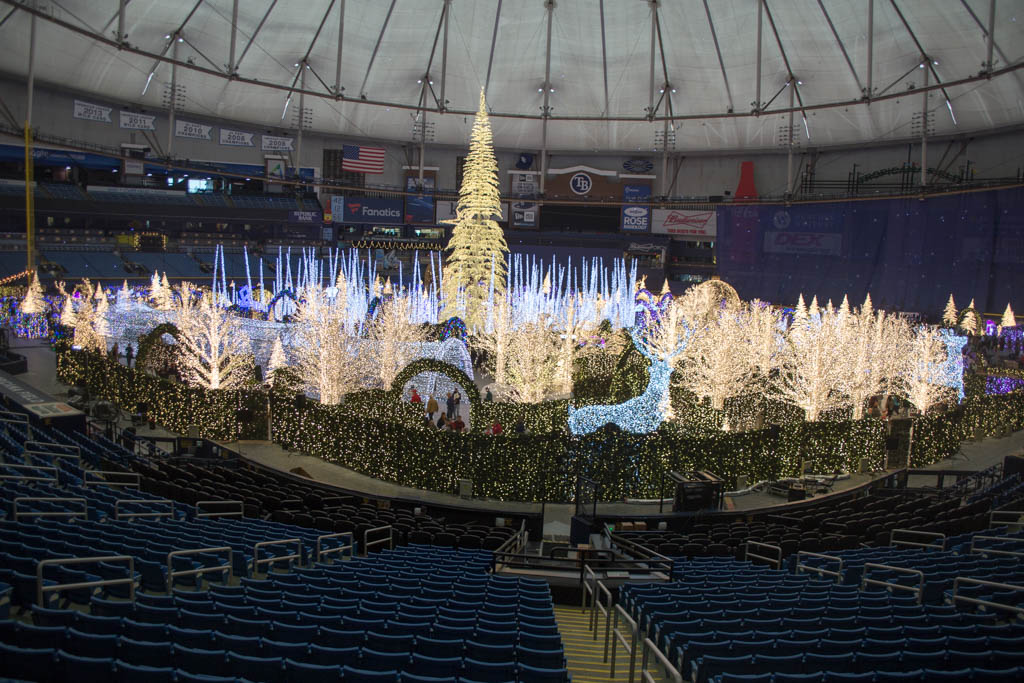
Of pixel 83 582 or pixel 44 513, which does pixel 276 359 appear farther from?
pixel 83 582

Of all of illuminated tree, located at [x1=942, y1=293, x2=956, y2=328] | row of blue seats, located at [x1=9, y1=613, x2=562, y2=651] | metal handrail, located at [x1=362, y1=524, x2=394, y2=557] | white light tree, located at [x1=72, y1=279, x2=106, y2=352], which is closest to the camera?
row of blue seats, located at [x1=9, y1=613, x2=562, y2=651]

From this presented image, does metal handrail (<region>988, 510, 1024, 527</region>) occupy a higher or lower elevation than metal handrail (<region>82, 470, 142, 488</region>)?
lower

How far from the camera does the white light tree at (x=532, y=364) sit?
23.8 metres

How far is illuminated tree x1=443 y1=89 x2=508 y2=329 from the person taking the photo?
114 feet

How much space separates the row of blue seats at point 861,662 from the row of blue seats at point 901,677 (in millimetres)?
361

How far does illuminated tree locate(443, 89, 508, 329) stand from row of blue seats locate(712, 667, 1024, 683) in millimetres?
29042

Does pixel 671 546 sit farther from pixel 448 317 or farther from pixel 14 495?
pixel 448 317

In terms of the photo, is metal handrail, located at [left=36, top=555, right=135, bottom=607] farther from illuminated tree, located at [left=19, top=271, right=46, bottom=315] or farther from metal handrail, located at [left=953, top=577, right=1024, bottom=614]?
illuminated tree, located at [left=19, top=271, right=46, bottom=315]

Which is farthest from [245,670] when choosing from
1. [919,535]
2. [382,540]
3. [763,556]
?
[919,535]

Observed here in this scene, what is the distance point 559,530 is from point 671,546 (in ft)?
9.46

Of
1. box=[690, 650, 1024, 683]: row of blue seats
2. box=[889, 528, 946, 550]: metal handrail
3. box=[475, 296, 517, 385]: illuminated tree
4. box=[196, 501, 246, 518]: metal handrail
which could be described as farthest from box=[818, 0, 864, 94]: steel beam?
box=[690, 650, 1024, 683]: row of blue seats

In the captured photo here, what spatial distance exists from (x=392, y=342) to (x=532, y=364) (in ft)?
17.6

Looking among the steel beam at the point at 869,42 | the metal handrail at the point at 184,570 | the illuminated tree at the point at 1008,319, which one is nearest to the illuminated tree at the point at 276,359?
the metal handrail at the point at 184,570

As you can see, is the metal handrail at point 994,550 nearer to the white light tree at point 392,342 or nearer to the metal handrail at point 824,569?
the metal handrail at point 824,569
